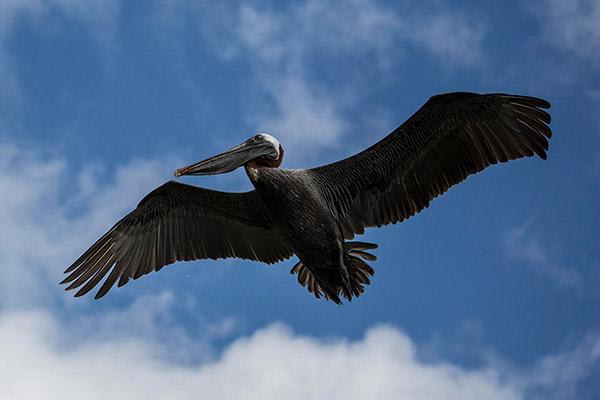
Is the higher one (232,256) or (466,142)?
(466,142)

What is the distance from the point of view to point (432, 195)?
1077cm

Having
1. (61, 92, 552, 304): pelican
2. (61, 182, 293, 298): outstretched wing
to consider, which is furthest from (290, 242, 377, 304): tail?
(61, 182, 293, 298): outstretched wing

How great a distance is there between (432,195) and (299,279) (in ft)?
6.26

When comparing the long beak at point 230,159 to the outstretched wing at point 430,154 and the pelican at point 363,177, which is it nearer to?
the pelican at point 363,177

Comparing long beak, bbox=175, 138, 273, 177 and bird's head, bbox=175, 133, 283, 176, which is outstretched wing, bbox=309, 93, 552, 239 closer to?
bird's head, bbox=175, 133, 283, 176

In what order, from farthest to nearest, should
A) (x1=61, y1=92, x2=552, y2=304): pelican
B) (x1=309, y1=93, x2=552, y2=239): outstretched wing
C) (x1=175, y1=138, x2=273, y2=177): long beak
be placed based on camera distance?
(x1=309, y1=93, x2=552, y2=239): outstretched wing
(x1=175, y1=138, x2=273, y2=177): long beak
(x1=61, y1=92, x2=552, y2=304): pelican

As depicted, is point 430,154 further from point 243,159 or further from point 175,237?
point 175,237

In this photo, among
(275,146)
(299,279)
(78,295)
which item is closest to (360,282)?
(299,279)

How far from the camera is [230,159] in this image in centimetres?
1044

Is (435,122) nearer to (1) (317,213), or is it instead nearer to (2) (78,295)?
(1) (317,213)

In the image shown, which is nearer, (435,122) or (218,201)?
(435,122)

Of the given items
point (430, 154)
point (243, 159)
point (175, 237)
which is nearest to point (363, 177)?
point (430, 154)

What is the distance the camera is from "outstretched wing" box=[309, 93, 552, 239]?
10.5 metres

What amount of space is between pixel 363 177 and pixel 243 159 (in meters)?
1.42
